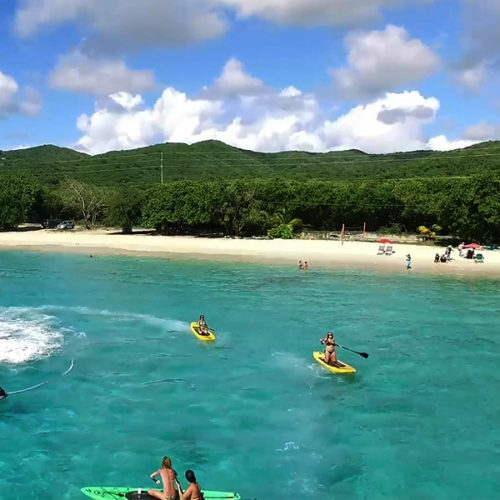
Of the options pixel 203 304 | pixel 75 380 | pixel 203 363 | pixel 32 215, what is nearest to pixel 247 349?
pixel 203 363

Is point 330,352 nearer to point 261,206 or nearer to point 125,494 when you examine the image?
point 125,494

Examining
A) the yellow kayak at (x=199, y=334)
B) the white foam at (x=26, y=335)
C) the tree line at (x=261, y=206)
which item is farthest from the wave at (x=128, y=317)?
the tree line at (x=261, y=206)

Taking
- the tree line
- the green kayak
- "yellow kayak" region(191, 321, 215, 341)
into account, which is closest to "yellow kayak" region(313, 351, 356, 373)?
"yellow kayak" region(191, 321, 215, 341)

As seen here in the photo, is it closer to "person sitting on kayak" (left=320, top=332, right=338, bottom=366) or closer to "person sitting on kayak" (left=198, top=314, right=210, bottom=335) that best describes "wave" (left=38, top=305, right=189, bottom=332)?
"person sitting on kayak" (left=198, top=314, right=210, bottom=335)

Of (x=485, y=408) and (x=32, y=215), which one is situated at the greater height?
(x=32, y=215)

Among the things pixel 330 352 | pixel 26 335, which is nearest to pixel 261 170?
pixel 26 335

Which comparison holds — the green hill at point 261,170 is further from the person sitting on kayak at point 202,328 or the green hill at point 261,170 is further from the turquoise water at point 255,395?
the person sitting on kayak at point 202,328

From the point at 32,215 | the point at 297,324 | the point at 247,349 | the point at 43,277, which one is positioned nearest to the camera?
the point at 247,349

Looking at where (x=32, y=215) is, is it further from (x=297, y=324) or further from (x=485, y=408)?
(x=485, y=408)
